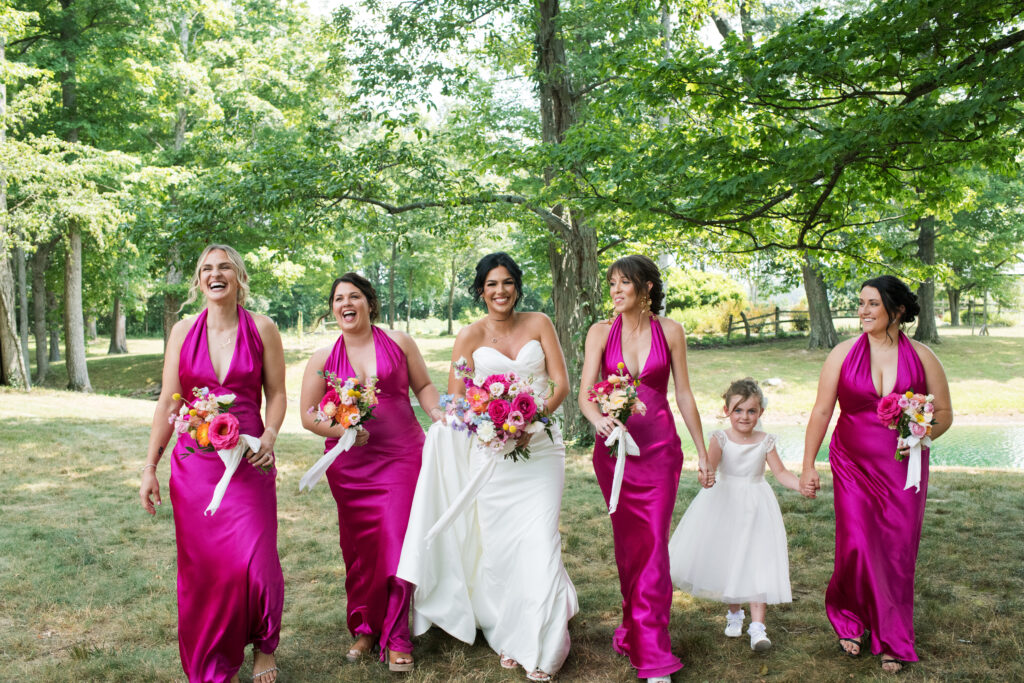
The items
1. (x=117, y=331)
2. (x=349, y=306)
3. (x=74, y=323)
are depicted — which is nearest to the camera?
(x=349, y=306)

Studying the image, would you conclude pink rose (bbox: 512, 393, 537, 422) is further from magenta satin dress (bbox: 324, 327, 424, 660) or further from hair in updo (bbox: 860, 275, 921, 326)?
hair in updo (bbox: 860, 275, 921, 326)

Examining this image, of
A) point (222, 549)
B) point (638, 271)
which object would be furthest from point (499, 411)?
point (222, 549)

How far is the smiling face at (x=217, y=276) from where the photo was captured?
4531 mm

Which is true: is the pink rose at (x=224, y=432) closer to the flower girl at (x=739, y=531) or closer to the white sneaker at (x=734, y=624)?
the flower girl at (x=739, y=531)

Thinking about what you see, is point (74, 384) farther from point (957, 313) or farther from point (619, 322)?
point (957, 313)

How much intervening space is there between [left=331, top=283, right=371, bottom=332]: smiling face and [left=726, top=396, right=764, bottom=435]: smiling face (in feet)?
8.71

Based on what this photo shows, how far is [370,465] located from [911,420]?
3.45 metres

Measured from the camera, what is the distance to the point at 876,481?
15.8 feet

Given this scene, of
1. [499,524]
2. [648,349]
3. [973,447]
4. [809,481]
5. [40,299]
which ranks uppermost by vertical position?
[40,299]

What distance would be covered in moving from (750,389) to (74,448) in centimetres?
1138

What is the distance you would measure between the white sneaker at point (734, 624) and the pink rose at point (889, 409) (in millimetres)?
1713

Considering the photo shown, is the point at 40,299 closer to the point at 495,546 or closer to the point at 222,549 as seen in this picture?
the point at 222,549

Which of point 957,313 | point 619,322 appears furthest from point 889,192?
point 957,313

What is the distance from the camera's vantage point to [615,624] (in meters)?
5.50
